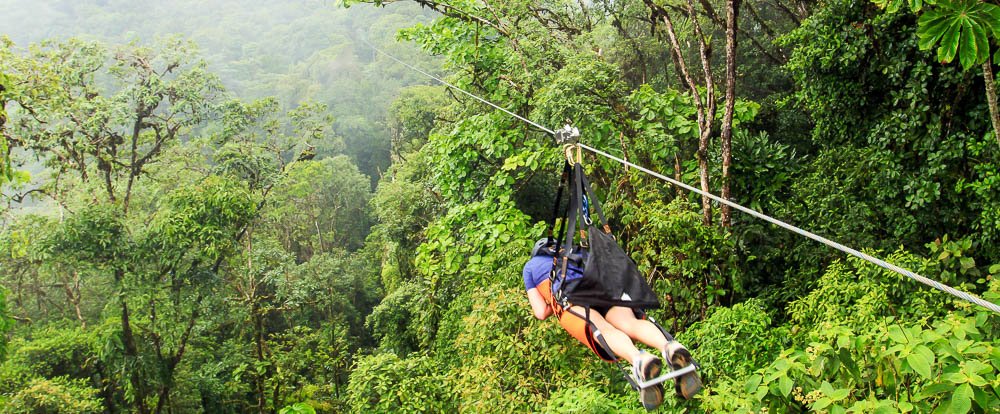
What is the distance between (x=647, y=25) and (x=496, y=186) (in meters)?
6.64

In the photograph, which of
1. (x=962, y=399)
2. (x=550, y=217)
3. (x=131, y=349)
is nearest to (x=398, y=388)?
(x=550, y=217)

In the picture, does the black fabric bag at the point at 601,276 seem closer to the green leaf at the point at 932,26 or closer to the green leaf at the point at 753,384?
the green leaf at the point at 753,384

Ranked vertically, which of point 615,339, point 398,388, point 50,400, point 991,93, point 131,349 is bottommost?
point 398,388

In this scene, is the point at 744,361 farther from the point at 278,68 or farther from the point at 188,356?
the point at 278,68

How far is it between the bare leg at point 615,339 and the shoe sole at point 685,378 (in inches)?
5.0

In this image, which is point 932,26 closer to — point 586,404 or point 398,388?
point 586,404

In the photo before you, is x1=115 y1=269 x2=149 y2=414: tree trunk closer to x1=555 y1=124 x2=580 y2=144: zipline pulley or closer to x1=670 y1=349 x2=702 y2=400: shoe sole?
x1=555 y1=124 x2=580 y2=144: zipline pulley

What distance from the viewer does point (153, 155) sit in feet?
31.4

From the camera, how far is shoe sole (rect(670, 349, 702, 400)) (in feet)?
5.91

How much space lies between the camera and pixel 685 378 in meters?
1.81

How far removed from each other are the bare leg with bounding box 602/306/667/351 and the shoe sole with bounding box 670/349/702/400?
0.50ft

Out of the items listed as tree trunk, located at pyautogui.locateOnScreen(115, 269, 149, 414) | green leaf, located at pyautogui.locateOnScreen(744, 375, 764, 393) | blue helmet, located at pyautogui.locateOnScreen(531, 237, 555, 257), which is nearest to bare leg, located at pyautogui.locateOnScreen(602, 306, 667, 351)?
green leaf, located at pyautogui.locateOnScreen(744, 375, 764, 393)

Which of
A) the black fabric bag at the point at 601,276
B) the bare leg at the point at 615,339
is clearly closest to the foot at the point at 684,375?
the bare leg at the point at 615,339

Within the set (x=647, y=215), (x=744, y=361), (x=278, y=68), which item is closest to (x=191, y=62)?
(x=647, y=215)
